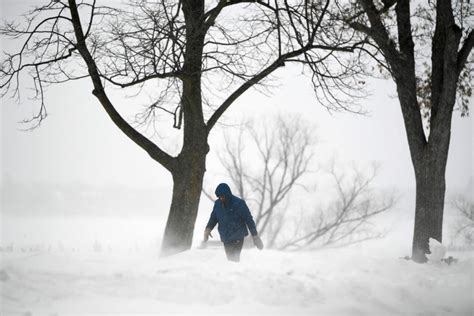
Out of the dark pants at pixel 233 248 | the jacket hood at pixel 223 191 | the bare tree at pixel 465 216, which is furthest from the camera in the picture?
the bare tree at pixel 465 216

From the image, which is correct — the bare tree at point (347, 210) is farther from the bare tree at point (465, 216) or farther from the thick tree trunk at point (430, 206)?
the thick tree trunk at point (430, 206)

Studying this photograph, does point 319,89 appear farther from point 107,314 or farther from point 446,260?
point 107,314

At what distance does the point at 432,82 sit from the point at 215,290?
6433 mm

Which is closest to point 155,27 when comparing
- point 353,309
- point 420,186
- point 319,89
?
point 319,89

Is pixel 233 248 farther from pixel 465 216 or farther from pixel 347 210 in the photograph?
pixel 465 216

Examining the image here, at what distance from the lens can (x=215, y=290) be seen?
15.1ft

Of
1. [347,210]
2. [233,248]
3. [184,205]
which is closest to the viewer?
[233,248]

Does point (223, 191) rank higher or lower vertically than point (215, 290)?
higher

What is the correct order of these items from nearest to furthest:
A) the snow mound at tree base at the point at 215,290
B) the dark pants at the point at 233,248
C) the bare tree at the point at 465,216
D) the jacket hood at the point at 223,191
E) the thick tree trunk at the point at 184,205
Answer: the snow mound at tree base at the point at 215,290 < the dark pants at the point at 233,248 < the jacket hood at the point at 223,191 < the thick tree trunk at the point at 184,205 < the bare tree at the point at 465,216

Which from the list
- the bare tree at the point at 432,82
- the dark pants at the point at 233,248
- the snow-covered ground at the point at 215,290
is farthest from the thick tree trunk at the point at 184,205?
the bare tree at the point at 432,82

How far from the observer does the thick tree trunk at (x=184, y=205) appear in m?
7.76

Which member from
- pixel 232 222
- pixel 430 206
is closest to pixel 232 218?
pixel 232 222

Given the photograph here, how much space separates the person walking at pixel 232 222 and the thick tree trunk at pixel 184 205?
0.72 meters

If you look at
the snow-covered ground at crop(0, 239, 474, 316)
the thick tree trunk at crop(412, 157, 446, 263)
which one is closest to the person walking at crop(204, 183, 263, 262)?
the snow-covered ground at crop(0, 239, 474, 316)
